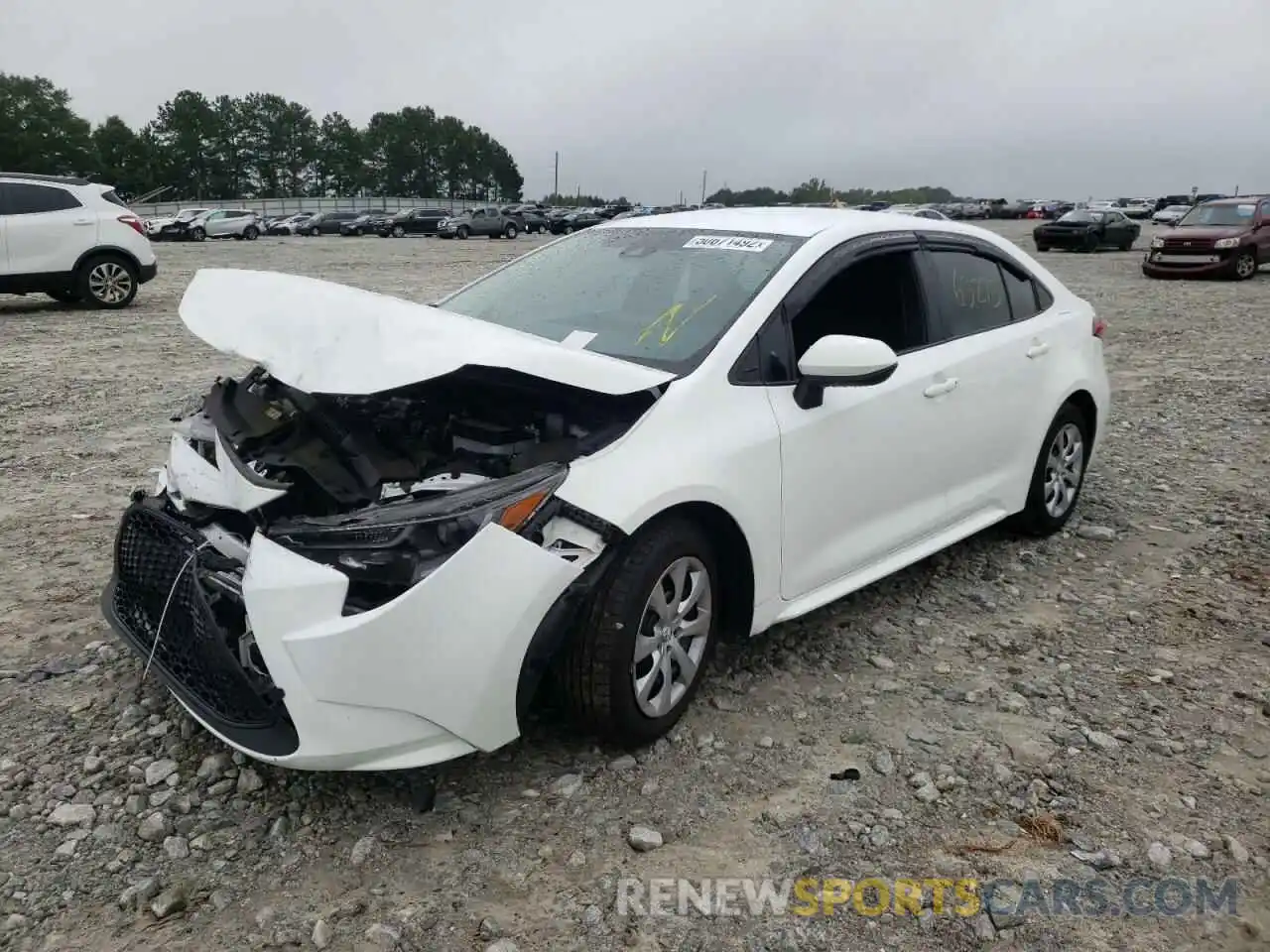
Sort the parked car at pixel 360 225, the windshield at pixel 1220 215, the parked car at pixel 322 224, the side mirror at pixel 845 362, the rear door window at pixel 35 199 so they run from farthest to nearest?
the parked car at pixel 322 224 < the parked car at pixel 360 225 < the windshield at pixel 1220 215 < the rear door window at pixel 35 199 < the side mirror at pixel 845 362

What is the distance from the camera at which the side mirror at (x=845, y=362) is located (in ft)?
10.6

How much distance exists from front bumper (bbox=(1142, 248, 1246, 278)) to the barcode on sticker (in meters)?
19.1

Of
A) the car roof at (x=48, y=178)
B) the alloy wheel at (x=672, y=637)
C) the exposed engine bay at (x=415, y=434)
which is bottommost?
the alloy wheel at (x=672, y=637)

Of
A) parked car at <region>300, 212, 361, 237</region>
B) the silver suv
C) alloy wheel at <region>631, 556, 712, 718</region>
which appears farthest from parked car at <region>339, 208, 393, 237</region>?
alloy wheel at <region>631, 556, 712, 718</region>

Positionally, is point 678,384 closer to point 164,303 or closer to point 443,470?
point 443,470

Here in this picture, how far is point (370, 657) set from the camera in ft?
8.17

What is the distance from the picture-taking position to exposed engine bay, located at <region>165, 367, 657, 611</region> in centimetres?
261

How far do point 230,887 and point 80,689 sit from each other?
127cm

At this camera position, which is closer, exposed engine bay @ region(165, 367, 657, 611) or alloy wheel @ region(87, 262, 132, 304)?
exposed engine bay @ region(165, 367, 657, 611)

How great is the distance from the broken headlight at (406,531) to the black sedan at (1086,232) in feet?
99.7

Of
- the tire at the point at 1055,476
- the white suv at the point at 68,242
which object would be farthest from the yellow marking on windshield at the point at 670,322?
the white suv at the point at 68,242

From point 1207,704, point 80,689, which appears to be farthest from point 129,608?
point 1207,704

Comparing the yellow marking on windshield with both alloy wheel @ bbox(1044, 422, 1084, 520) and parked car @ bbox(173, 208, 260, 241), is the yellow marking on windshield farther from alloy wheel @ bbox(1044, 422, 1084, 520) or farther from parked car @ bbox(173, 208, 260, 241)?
parked car @ bbox(173, 208, 260, 241)

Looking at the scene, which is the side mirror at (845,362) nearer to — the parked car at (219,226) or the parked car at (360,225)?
the parked car at (219,226)
